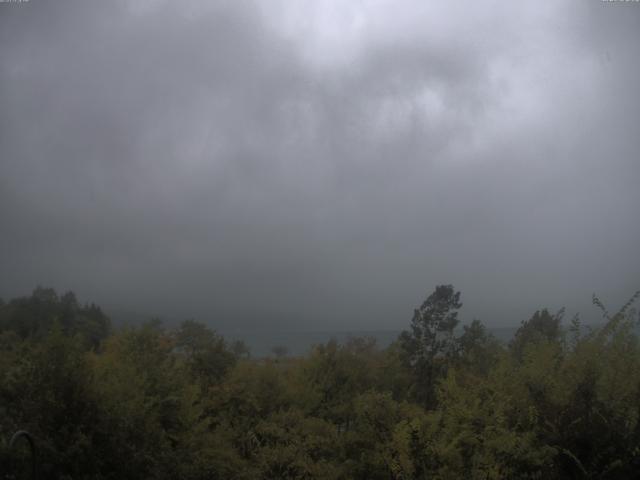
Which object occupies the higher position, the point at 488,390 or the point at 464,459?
the point at 488,390

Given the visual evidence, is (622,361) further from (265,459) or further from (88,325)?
(88,325)

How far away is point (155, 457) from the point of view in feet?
65.6

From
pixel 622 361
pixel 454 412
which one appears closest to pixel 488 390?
pixel 454 412

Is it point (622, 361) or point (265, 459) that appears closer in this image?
point (622, 361)

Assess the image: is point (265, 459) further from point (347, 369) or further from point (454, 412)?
point (347, 369)

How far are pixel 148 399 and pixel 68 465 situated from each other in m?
6.24

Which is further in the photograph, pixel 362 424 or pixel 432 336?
pixel 432 336

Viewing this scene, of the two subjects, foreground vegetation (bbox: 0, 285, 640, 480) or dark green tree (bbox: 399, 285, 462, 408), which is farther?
dark green tree (bbox: 399, 285, 462, 408)

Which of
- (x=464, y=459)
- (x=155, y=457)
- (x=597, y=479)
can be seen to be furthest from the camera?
(x=155, y=457)

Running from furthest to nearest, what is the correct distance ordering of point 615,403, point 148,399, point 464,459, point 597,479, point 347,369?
point 347,369, point 148,399, point 464,459, point 615,403, point 597,479

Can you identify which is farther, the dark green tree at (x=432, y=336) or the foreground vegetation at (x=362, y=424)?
the dark green tree at (x=432, y=336)

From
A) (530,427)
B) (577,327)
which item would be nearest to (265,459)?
(530,427)

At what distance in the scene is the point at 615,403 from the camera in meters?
15.5

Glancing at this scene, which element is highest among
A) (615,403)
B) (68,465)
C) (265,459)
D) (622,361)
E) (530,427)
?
(622,361)
